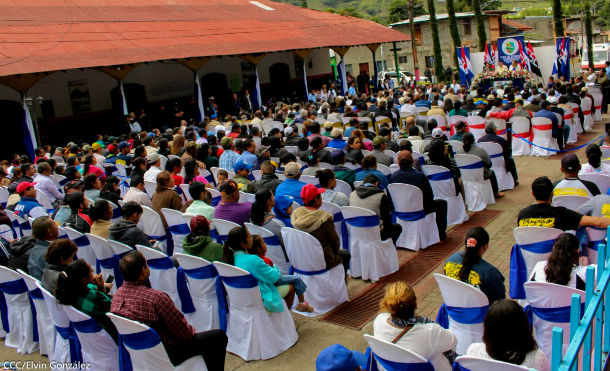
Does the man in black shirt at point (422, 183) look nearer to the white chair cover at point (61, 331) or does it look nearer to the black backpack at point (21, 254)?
the white chair cover at point (61, 331)

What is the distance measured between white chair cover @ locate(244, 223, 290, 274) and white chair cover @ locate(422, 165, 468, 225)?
2832 millimetres

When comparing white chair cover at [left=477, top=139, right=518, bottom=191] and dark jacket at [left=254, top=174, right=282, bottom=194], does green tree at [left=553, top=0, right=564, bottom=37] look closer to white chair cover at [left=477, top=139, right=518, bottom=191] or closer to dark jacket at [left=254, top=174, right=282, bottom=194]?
white chair cover at [left=477, top=139, right=518, bottom=191]

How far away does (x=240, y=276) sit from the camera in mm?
4582

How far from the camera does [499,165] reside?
8.98 meters

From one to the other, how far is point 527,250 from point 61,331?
409 cm

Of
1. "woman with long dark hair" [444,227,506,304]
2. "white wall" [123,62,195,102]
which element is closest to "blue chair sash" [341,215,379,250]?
"woman with long dark hair" [444,227,506,304]

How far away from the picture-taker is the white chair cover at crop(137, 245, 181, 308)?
17.2 feet

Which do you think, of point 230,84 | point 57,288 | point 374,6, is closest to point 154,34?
point 230,84

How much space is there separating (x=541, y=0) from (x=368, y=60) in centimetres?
7981

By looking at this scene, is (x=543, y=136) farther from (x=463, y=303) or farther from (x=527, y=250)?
(x=463, y=303)

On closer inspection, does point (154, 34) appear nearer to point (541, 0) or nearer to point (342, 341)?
point (342, 341)

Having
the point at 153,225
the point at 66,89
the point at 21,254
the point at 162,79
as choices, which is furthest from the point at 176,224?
the point at 162,79

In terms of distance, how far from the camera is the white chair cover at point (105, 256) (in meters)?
5.65

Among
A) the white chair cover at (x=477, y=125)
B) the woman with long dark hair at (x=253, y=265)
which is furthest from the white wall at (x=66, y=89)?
the woman with long dark hair at (x=253, y=265)
